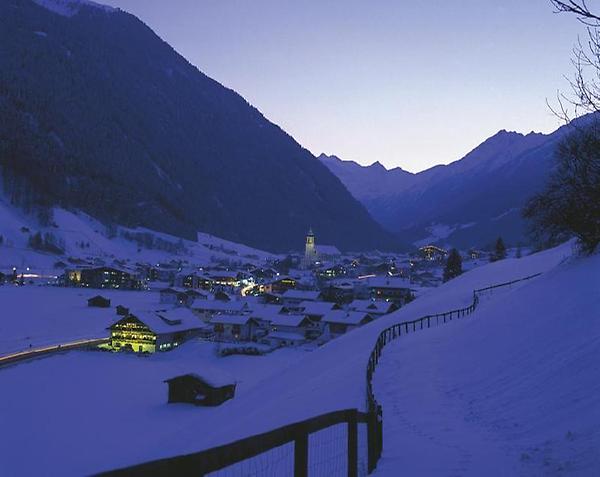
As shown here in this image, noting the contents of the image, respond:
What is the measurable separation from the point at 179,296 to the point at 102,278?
31.7 m

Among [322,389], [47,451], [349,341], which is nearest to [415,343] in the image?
[322,389]

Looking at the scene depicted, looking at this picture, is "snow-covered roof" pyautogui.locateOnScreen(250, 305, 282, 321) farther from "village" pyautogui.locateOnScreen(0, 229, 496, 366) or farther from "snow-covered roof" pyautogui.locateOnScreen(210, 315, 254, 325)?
"snow-covered roof" pyautogui.locateOnScreen(210, 315, 254, 325)

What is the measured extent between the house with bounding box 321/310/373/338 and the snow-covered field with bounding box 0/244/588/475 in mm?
19940

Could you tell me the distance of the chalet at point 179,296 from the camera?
319 feet

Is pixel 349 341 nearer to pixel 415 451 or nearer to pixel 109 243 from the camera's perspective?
pixel 415 451

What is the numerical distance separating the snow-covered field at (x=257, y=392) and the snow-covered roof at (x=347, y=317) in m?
19.8

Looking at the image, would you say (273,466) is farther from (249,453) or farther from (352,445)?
(249,453)

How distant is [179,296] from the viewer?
101812 mm

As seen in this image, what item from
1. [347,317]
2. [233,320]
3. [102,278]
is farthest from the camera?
[102,278]

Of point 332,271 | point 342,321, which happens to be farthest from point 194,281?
point 342,321

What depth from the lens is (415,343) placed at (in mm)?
24422

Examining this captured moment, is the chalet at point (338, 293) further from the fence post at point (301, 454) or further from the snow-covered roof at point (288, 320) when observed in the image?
the fence post at point (301, 454)

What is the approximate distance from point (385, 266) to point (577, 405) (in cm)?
17859

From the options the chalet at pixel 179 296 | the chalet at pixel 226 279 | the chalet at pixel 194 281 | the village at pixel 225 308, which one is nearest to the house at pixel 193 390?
the village at pixel 225 308
